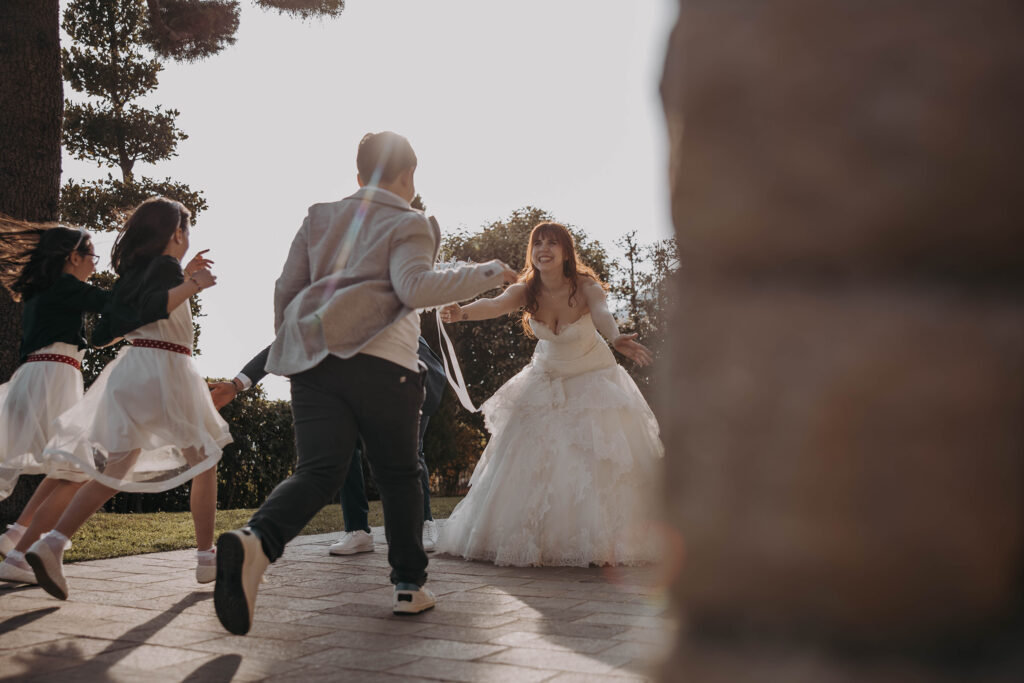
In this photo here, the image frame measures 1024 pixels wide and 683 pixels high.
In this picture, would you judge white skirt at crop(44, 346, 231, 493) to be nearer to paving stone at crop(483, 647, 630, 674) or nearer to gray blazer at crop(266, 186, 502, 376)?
gray blazer at crop(266, 186, 502, 376)

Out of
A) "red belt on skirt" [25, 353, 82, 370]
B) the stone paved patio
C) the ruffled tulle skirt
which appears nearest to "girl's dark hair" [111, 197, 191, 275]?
"red belt on skirt" [25, 353, 82, 370]

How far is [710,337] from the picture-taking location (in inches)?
29.9

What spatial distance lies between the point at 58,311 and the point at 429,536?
2.97 metres

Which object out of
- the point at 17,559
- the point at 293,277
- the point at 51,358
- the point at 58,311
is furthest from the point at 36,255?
the point at 293,277

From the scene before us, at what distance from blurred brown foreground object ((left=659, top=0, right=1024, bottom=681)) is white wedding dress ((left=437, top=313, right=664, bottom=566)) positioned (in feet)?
15.7

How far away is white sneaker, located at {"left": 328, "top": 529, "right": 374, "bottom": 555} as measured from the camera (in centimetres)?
609

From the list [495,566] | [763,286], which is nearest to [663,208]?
[763,286]

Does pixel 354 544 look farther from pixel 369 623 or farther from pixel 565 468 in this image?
pixel 369 623

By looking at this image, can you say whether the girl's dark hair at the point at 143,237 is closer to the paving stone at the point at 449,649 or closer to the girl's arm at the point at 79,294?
the girl's arm at the point at 79,294

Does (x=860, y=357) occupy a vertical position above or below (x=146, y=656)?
above

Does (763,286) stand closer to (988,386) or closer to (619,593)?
(988,386)

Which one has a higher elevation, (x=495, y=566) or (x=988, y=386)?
(x=988, y=386)

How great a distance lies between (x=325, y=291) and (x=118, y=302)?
63.0 inches

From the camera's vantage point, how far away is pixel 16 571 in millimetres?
4652
